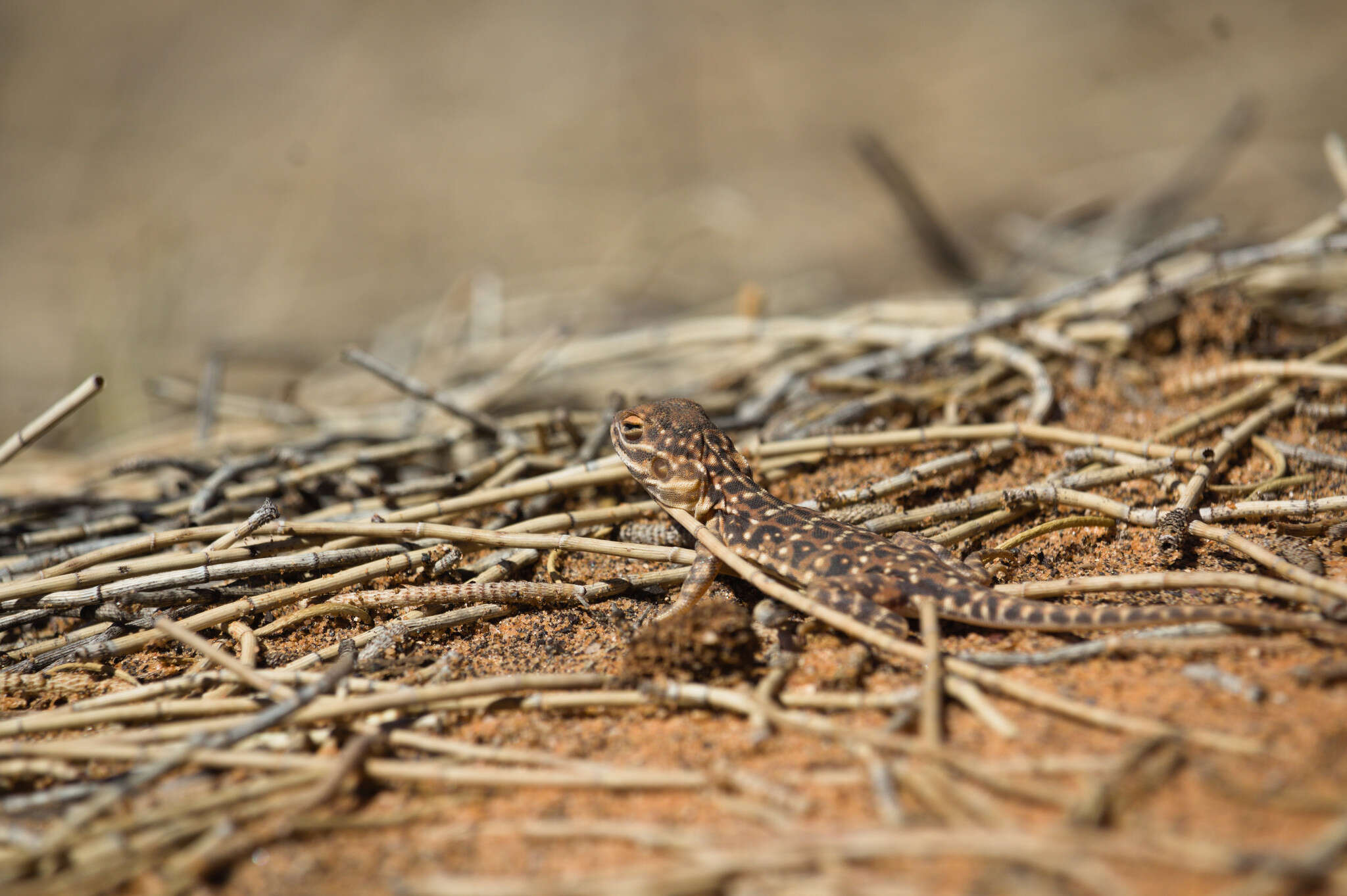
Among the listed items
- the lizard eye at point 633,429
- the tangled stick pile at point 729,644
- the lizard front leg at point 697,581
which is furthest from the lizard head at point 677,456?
the lizard front leg at point 697,581

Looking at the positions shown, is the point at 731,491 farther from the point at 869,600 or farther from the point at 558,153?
the point at 558,153

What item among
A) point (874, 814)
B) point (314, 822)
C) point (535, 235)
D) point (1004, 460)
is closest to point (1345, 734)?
point (874, 814)

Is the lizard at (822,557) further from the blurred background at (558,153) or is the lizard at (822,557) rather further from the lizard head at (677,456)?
the blurred background at (558,153)

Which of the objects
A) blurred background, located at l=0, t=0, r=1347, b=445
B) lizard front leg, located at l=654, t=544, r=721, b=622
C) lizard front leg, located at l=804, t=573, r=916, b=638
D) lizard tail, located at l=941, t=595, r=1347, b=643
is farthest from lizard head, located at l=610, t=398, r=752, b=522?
blurred background, located at l=0, t=0, r=1347, b=445

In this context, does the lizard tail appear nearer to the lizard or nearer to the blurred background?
the lizard

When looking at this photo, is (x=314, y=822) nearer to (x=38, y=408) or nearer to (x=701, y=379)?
(x=701, y=379)

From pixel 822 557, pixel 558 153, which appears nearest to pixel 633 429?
pixel 822 557
